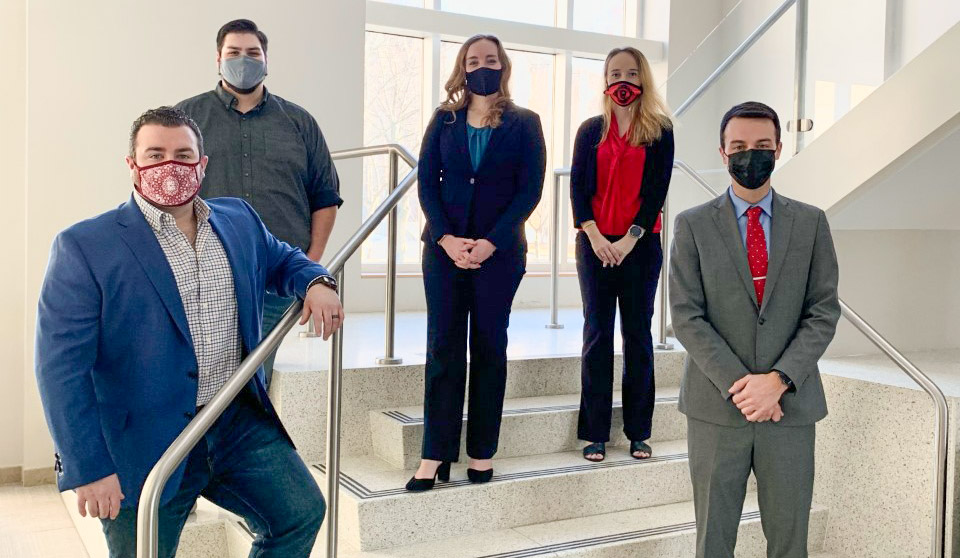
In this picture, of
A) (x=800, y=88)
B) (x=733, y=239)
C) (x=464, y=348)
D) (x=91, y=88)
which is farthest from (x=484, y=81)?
(x=91, y=88)

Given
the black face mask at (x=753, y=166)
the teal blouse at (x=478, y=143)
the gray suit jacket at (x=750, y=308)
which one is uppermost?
the teal blouse at (x=478, y=143)

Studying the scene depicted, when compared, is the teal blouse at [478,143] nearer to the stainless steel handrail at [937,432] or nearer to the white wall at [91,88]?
the stainless steel handrail at [937,432]

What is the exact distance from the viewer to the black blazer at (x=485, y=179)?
306cm

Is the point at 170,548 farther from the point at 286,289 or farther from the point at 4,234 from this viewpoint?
the point at 4,234

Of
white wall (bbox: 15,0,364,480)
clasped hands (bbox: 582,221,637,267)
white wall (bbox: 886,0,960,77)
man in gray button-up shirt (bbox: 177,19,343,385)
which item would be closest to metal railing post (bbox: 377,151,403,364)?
man in gray button-up shirt (bbox: 177,19,343,385)

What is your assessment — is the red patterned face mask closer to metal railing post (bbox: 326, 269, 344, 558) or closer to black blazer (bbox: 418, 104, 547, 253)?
metal railing post (bbox: 326, 269, 344, 558)

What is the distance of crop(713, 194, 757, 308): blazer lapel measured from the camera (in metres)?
2.56

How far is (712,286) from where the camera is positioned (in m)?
2.59

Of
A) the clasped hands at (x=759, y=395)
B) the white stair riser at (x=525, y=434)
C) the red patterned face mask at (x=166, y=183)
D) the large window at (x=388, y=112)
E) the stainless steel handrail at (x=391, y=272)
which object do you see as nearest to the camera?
the red patterned face mask at (x=166, y=183)

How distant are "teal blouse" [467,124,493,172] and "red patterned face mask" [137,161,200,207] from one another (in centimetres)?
123

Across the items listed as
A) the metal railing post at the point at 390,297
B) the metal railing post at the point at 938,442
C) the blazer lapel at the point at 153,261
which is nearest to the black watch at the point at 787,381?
the metal railing post at the point at 938,442

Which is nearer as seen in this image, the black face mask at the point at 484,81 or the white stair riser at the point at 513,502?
the white stair riser at the point at 513,502

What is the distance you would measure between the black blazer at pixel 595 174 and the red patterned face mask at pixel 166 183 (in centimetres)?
Answer: 169

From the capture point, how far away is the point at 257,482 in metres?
2.10
